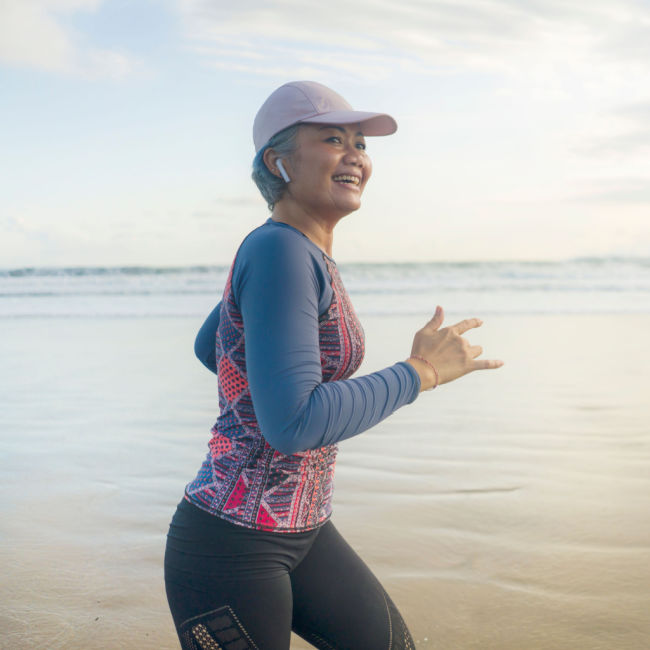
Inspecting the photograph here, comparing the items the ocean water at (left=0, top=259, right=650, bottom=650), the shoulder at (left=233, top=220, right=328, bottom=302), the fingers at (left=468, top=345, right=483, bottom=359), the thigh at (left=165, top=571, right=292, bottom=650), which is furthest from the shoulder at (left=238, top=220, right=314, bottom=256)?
the ocean water at (left=0, top=259, right=650, bottom=650)

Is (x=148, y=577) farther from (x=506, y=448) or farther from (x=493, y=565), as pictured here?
(x=506, y=448)

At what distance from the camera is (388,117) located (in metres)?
1.82

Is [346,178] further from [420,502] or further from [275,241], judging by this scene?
[420,502]

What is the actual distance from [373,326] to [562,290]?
798 cm

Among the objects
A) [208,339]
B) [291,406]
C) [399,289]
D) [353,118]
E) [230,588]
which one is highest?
[399,289]

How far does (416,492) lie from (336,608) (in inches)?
99.1

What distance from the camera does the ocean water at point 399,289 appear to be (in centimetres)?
1432

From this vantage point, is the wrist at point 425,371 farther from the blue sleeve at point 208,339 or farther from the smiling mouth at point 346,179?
the blue sleeve at point 208,339

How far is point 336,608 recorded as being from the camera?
72.3 inches

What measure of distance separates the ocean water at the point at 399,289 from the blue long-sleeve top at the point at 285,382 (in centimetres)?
1121

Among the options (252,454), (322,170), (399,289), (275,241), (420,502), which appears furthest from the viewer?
(399,289)

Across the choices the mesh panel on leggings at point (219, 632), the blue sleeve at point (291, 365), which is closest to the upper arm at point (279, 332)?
the blue sleeve at point (291, 365)

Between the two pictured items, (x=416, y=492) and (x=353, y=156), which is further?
(x=416, y=492)

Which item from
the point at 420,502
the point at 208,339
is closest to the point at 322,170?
the point at 208,339
